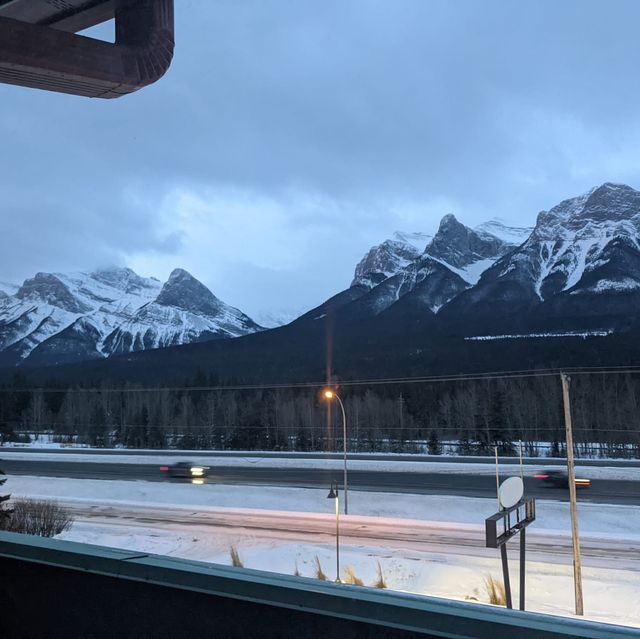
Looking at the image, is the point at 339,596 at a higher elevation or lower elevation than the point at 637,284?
lower

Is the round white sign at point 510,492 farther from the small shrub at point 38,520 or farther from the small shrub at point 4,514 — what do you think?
the small shrub at point 38,520

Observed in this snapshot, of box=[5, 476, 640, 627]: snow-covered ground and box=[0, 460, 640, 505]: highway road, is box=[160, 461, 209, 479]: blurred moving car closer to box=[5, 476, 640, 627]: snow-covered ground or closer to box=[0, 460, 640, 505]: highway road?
box=[0, 460, 640, 505]: highway road

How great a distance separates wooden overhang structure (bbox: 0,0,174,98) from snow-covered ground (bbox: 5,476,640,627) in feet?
60.9

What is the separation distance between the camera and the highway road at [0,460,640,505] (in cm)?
3684

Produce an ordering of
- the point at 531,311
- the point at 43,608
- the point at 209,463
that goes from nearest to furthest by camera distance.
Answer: the point at 43,608 → the point at 209,463 → the point at 531,311

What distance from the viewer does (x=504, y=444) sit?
7150cm

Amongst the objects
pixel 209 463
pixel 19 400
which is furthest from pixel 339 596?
pixel 19 400

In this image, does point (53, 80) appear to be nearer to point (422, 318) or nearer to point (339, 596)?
point (339, 596)

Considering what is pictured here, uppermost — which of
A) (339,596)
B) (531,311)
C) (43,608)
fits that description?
(531,311)

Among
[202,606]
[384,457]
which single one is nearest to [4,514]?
[202,606]

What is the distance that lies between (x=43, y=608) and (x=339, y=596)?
152cm

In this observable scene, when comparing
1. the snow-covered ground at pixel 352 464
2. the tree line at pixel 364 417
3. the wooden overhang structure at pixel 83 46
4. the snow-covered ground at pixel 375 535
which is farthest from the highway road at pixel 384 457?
the wooden overhang structure at pixel 83 46

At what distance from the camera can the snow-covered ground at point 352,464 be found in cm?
4338

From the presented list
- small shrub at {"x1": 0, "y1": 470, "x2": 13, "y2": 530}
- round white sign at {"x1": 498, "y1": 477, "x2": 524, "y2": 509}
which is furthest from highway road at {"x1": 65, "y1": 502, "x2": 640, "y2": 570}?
round white sign at {"x1": 498, "y1": 477, "x2": 524, "y2": 509}
